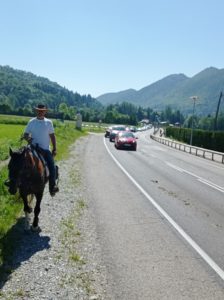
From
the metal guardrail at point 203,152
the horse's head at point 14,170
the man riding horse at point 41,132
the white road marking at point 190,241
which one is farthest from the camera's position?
the metal guardrail at point 203,152

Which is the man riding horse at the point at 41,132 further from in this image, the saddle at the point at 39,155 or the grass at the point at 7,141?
the grass at the point at 7,141

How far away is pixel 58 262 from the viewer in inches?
273

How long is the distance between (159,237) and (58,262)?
8.51 ft

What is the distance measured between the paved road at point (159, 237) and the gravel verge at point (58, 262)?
27cm

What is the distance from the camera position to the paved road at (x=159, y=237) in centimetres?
615

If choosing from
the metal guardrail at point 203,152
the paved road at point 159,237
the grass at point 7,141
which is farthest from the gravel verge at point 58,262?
the metal guardrail at point 203,152

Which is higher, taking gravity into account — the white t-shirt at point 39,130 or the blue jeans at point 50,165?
the white t-shirt at point 39,130

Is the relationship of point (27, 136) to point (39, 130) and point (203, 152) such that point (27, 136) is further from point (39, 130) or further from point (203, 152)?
point (203, 152)

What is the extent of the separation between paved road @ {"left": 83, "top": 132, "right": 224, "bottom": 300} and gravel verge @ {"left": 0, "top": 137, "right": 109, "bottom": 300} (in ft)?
0.89

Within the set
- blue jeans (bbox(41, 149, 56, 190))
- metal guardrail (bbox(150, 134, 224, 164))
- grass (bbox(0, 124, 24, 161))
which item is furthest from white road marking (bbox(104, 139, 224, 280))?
metal guardrail (bbox(150, 134, 224, 164))

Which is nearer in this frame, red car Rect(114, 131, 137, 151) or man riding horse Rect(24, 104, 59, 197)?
man riding horse Rect(24, 104, 59, 197)

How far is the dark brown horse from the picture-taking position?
25.4 feet

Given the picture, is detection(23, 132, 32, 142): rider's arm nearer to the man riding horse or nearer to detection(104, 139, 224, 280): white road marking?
the man riding horse

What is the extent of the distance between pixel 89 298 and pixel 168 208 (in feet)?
21.4
